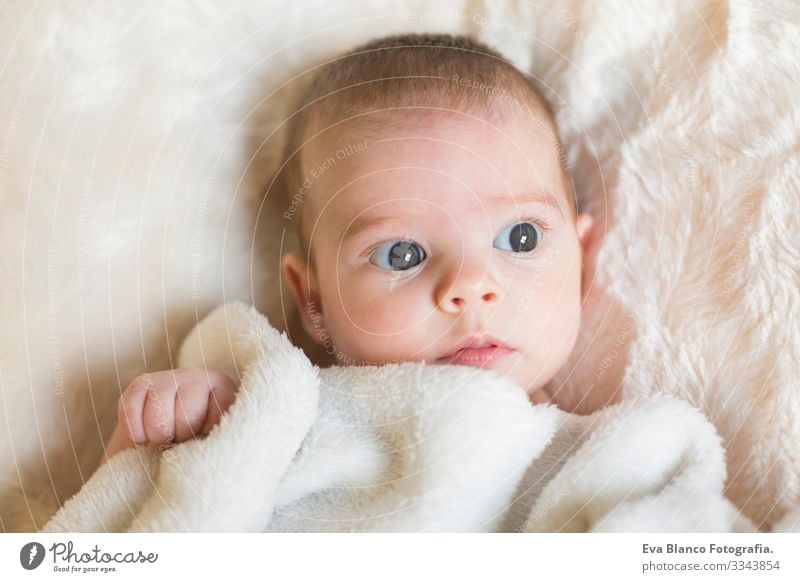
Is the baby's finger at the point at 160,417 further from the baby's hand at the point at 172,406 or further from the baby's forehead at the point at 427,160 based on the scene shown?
the baby's forehead at the point at 427,160

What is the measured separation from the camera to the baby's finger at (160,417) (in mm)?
472


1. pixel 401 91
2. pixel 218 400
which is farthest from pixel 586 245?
pixel 218 400

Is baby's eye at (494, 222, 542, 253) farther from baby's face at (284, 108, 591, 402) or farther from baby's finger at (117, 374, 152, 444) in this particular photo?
baby's finger at (117, 374, 152, 444)

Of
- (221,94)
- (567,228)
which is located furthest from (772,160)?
(221,94)

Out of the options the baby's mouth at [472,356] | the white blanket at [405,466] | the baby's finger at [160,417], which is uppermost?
the baby's mouth at [472,356]

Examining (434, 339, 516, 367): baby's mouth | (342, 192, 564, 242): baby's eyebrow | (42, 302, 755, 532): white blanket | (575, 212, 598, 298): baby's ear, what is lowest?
(42, 302, 755, 532): white blanket

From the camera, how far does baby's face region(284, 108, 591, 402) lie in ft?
1.66

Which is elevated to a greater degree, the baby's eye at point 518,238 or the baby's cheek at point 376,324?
the baby's eye at point 518,238

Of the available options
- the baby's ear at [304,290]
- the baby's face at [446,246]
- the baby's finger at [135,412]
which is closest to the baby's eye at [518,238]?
the baby's face at [446,246]

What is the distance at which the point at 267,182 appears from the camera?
59cm

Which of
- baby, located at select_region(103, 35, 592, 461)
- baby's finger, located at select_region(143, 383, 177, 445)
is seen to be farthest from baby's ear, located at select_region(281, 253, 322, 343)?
baby's finger, located at select_region(143, 383, 177, 445)

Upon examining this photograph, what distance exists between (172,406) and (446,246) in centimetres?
20
